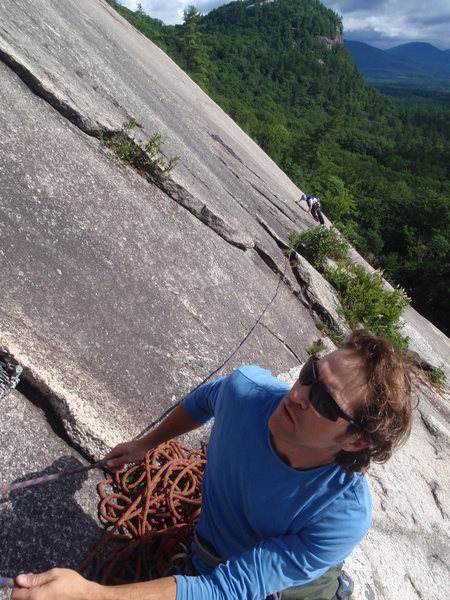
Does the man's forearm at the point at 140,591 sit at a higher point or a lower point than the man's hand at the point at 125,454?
higher

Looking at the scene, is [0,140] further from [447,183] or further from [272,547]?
[447,183]

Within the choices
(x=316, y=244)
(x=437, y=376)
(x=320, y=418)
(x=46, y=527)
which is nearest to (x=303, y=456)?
(x=320, y=418)

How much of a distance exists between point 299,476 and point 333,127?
151 feet

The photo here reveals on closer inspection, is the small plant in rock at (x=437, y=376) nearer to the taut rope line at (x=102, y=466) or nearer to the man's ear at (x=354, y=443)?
the taut rope line at (x=102, y=466)

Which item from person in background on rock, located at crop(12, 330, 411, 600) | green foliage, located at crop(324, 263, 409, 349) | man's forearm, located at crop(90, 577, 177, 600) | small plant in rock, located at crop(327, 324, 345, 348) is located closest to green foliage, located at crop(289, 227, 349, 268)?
green foliage, located at crop(324, 263, 409, 349)

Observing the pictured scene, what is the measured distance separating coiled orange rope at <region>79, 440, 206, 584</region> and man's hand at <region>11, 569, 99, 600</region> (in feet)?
2.77

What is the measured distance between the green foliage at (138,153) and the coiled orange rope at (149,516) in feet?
10.2

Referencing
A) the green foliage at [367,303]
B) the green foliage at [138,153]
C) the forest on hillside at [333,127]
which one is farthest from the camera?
the forest on hillside at [333,127]

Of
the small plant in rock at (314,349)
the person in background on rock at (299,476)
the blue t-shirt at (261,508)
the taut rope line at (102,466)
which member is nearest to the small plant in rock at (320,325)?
the small plant in rock at (314,349)

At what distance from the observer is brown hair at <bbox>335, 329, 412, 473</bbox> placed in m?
1.83

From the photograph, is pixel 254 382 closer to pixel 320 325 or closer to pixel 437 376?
pixel 320 325

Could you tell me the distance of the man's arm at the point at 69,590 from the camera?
1660 mm

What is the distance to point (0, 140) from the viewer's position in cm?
365

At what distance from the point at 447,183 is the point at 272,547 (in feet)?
241
